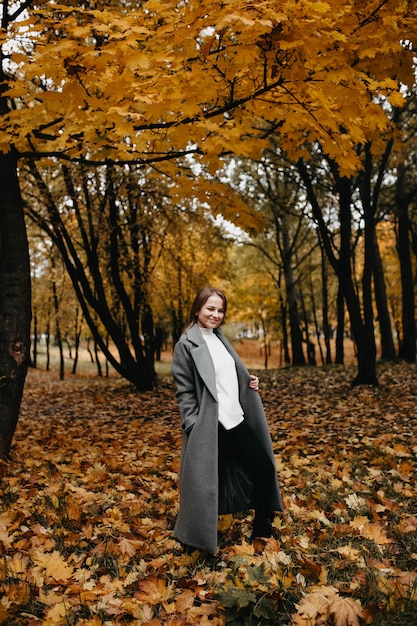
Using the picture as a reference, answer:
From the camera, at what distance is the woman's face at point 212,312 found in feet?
10.1

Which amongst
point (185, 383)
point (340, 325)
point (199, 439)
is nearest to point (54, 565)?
point (199, 439)

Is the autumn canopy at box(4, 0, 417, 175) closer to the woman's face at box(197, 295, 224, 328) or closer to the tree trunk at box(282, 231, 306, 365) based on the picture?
the woman's face at box(197, 295, 224, 328)

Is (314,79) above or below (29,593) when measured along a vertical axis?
above

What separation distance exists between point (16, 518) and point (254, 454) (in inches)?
80.6

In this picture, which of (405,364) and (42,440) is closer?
(42,440)

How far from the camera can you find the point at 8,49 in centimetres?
562

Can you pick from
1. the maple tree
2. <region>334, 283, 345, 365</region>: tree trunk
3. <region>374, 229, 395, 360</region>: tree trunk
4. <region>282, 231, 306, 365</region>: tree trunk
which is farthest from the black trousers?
<region>282, 231, 306, 365</region>: tree trunk

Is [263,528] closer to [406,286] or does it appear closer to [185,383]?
[185,383]

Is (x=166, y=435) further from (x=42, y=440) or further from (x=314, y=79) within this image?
(x=314, y=79)

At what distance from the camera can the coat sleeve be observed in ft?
9.47

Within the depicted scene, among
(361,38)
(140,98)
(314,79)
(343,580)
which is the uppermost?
(361,38)

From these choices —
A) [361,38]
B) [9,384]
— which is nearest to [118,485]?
[9,384]

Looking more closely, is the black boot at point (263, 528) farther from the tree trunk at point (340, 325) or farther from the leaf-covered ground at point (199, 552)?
the tree trunk at point (340, 325)

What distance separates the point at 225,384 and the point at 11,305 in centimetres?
332
